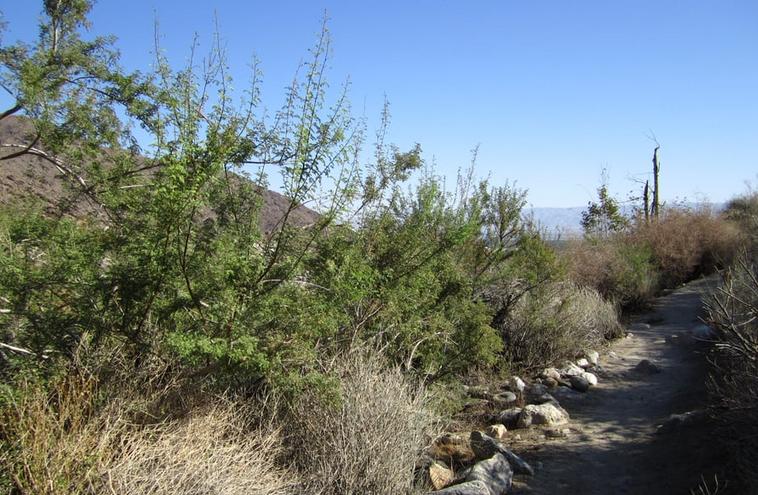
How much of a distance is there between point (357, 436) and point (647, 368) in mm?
7801

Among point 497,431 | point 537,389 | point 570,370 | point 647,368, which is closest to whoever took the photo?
point 497,431

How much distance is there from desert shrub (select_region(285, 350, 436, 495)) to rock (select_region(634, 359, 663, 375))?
6.98m

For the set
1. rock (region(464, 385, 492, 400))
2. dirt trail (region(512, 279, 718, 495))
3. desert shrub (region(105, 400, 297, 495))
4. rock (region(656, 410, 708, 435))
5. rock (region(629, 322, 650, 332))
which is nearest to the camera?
desert shrub (region(105, 400, 297, 495))

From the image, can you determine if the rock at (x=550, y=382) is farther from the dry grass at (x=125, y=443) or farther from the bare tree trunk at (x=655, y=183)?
the bare tree trunk at (x=655, y=183)

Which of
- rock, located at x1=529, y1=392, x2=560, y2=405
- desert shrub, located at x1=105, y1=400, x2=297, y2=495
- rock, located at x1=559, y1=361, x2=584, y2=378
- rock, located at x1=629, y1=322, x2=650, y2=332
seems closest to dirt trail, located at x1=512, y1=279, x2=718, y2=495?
rock, located at x1=529, y1=392, x2=560, y2=405

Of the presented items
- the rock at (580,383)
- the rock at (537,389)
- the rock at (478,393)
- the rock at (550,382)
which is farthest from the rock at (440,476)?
the rock at (580,383)

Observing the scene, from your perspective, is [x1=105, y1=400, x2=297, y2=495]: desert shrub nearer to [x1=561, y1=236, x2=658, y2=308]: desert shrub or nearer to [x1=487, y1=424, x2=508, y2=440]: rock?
[x1=487, y1=424, x2=508, y2=440]: rock

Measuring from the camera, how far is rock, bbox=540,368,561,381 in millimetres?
10188

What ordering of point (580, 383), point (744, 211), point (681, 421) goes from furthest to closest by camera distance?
point (744, 211)
point (580, 383)
point (681, 421)

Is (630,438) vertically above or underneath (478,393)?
underneath

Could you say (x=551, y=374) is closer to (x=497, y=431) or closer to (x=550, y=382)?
(x=550, y=382)

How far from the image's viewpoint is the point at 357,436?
16.1 ft

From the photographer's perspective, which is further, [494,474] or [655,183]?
[655,183]

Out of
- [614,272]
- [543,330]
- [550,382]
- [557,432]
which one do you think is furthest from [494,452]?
[614,272]
